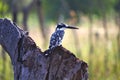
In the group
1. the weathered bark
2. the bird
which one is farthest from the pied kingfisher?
the weathered bark

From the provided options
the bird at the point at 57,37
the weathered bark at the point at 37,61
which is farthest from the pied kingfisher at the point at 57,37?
the weathered bark at the point at 37,61

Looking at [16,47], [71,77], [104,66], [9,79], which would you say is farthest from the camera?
[104,66]

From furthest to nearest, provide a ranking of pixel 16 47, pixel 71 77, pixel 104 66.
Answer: pixel 104 66
pixel 16 47
pixel 71 77

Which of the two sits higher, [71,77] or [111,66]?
[111,66]

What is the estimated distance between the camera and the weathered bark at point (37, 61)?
177 inches

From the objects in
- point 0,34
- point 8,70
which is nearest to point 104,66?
point 8,70

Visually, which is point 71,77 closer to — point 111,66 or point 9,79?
point 9,79

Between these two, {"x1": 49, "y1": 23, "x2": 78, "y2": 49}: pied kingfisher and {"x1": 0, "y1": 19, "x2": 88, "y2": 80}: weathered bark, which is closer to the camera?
{"x1": 0, "y1": 19, "x2": 88, "y2": 80}: weathered bark

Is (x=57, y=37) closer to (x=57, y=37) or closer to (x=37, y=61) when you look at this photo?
(x=57, y=37)

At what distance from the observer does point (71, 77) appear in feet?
14.7

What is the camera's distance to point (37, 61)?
4637mm

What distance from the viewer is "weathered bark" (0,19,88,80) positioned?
177 inches

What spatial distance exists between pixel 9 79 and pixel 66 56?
401 cm

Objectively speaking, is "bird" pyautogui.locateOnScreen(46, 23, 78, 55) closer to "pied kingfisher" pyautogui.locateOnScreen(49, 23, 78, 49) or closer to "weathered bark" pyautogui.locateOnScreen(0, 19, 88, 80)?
"pied kingfisher" pyautogui.locateOnScreen(49, 23, 78, 49)
